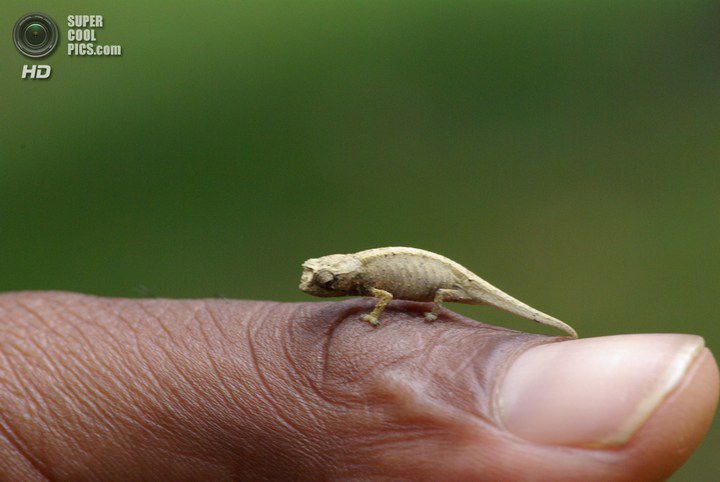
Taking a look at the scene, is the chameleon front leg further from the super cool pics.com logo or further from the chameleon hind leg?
the super cool pics.com logo

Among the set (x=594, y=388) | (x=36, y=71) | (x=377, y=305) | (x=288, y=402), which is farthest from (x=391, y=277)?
(x=36, y=71)

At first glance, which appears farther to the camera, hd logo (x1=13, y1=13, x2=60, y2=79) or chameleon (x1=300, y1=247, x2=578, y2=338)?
hd logo (x1=13, y1=13, x2=60, y2=79)

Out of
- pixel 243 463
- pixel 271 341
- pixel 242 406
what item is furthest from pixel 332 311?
pixel 243 463

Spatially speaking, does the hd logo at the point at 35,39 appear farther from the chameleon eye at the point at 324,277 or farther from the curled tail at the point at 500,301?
the curled tail at the point at 500,301

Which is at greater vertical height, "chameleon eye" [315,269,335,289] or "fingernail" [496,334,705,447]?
"chameleon eye" [315,269,335,289]

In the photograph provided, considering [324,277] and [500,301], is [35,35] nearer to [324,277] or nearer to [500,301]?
[324,277]

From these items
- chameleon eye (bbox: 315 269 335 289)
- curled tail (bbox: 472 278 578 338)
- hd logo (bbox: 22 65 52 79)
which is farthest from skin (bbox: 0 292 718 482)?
hd logo (bbox: 22 65 52 79)
